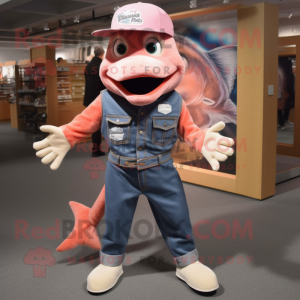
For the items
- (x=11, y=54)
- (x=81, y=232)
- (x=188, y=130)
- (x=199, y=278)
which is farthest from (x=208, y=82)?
(x=11, y=54)

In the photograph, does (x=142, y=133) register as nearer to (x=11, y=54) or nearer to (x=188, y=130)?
(x=188, y=130)

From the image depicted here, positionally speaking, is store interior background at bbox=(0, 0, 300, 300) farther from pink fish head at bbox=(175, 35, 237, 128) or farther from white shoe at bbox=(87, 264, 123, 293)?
pink fish head at bbox=(175, 35, 237, 128)

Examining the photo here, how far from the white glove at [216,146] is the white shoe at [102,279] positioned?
85 cm

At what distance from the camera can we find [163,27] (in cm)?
200

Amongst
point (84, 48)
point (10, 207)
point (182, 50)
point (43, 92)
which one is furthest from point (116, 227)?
point (84, 48)

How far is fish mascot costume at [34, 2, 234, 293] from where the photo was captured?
6.49ft

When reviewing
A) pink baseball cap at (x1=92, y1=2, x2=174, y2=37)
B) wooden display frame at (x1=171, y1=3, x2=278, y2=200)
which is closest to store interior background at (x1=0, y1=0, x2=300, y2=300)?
wooden display frame at (x1=171, y1=3, x2=278, y2=200)

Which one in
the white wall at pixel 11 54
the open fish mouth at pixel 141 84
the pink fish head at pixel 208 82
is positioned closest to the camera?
the open fish mouth at pixel 141 84

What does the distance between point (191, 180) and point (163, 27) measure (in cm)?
265

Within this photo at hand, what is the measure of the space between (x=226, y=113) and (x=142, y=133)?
2.23 meters

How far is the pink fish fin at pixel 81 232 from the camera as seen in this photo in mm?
2512

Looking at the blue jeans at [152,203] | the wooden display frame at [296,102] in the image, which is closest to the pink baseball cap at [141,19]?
the blue jeans at [152,203]

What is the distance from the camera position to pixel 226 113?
4082 millimetres

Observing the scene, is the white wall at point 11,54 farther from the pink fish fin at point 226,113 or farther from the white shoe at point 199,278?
the white shoe at point 199,278
